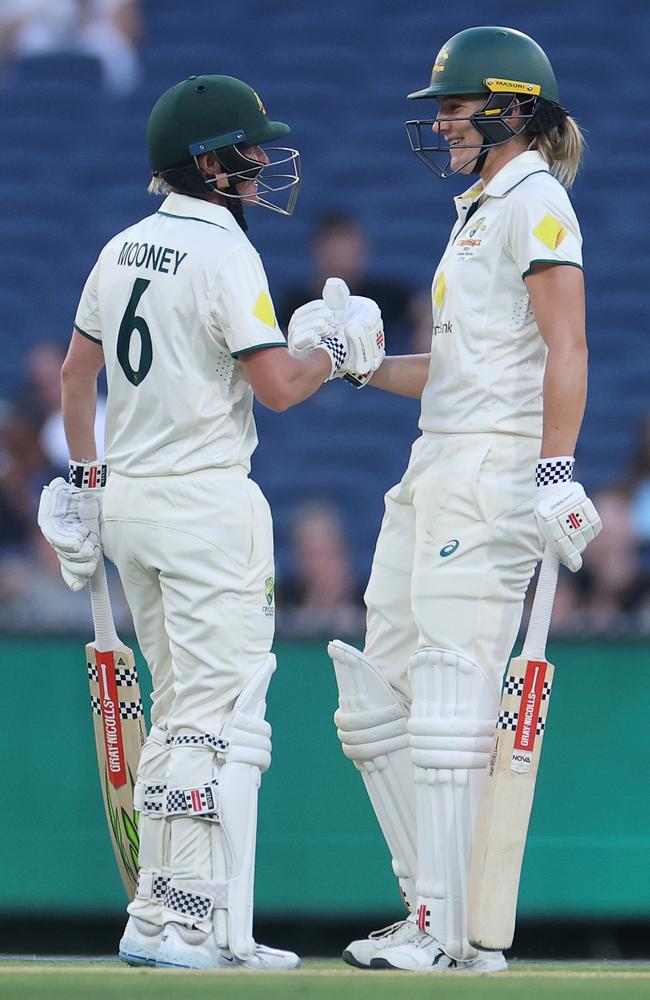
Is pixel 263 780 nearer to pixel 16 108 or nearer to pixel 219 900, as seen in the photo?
pixel 219 900

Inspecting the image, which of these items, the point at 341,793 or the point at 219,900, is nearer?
the point at 219,900

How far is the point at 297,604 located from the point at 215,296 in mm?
3077

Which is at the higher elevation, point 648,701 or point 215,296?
point 215,296

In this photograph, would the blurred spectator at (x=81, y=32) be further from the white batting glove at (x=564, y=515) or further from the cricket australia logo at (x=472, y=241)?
the white batting glove at (x=564, y=515)

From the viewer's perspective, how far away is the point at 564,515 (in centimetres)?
332

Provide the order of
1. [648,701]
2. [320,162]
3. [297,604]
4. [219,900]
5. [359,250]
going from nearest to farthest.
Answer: [219,900] → [648,701] → [297,604] → [359,250] → [320,162]

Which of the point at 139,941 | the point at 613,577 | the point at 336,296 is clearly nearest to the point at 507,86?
the point at 336,296

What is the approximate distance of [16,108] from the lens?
28.0 feet

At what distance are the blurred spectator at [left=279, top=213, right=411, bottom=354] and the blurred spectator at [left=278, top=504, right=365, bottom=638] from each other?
89 centimetres

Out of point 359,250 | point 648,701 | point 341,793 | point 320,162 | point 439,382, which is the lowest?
point 341,793

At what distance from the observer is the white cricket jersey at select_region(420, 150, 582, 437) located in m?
3.52

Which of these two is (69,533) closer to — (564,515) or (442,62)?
(564,515)

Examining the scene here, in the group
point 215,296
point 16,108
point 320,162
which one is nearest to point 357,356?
point 215,296

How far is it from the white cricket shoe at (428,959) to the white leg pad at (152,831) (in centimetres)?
50
